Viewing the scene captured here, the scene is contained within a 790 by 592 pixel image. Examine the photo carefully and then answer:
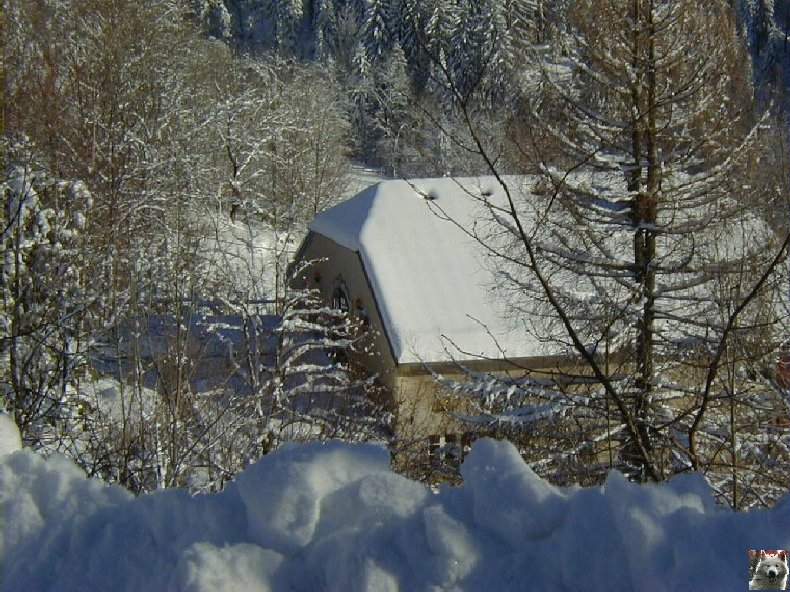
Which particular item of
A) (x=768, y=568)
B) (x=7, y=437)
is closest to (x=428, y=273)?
(x=7, y=437)

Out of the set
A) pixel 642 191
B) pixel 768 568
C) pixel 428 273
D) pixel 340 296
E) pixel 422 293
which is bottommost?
pixel 768 568

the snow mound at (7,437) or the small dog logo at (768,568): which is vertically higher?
the small dog logo at (768,568)

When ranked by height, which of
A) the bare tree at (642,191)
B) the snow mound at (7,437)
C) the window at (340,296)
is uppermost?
the bare tree at (642,191)

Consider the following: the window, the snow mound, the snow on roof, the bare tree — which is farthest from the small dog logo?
the window

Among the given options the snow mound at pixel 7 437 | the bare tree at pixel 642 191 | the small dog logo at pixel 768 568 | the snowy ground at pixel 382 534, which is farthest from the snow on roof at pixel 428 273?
the small dog logo at pixel 768 568

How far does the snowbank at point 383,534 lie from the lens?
1.88 meters

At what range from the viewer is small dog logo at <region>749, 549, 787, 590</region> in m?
1.78

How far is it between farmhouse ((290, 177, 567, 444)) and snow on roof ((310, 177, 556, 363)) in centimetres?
2

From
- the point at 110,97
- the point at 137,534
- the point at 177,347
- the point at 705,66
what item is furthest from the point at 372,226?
the point at 137,534

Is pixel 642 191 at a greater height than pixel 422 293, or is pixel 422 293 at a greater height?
pixel 642 191

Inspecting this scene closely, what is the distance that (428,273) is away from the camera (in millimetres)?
13570

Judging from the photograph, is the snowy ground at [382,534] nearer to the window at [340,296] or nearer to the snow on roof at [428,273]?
the snow on roof at [428,273]

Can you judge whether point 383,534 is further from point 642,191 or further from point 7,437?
point 642,191

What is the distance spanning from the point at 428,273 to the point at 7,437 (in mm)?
10862
